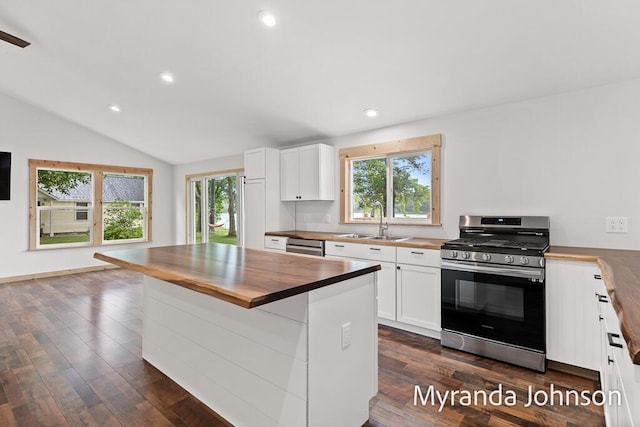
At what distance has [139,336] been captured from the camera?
3.18 m

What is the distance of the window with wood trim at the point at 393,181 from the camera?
12.0 ft

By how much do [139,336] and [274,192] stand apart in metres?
2.47

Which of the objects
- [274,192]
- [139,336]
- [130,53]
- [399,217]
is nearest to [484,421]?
[399,217]

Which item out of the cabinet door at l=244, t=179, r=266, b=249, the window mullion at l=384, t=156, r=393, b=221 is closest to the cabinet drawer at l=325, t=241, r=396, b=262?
the window mullion at l=384, t=156, r=393, b=221

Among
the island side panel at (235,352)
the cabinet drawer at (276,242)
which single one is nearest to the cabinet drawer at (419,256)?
the cabinet drawer at (276,242)

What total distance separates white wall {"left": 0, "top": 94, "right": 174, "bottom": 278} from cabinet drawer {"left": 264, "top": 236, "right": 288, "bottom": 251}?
3841 millimetres

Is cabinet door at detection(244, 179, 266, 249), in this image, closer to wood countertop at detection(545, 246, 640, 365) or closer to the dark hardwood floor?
the dark hardwood floor

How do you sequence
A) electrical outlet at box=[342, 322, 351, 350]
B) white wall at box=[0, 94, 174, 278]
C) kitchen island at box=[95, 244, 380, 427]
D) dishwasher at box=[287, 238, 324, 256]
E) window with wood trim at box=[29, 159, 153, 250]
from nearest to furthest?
kitchen island at box=[95, 244, 380, 427], electrical outlet at box=[342, 322, 351, 350], dishwasher at box=[287, 238, 324, 256], white wall at box=[0, 94, 174, 278], window with wood trim at box=[29, 159, 153, 250]

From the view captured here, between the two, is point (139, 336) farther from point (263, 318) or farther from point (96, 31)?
point (96, 31)

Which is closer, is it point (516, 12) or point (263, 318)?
point (263, 318)

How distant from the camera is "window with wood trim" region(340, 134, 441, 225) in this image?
144 inches

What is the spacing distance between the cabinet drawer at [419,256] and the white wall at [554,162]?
1.95 feet

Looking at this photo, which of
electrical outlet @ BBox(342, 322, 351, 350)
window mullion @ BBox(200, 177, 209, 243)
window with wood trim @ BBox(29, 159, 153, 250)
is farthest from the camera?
window mullion @ BBox(200, 177, 209, 243)

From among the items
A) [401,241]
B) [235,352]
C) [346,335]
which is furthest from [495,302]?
[235,352]
